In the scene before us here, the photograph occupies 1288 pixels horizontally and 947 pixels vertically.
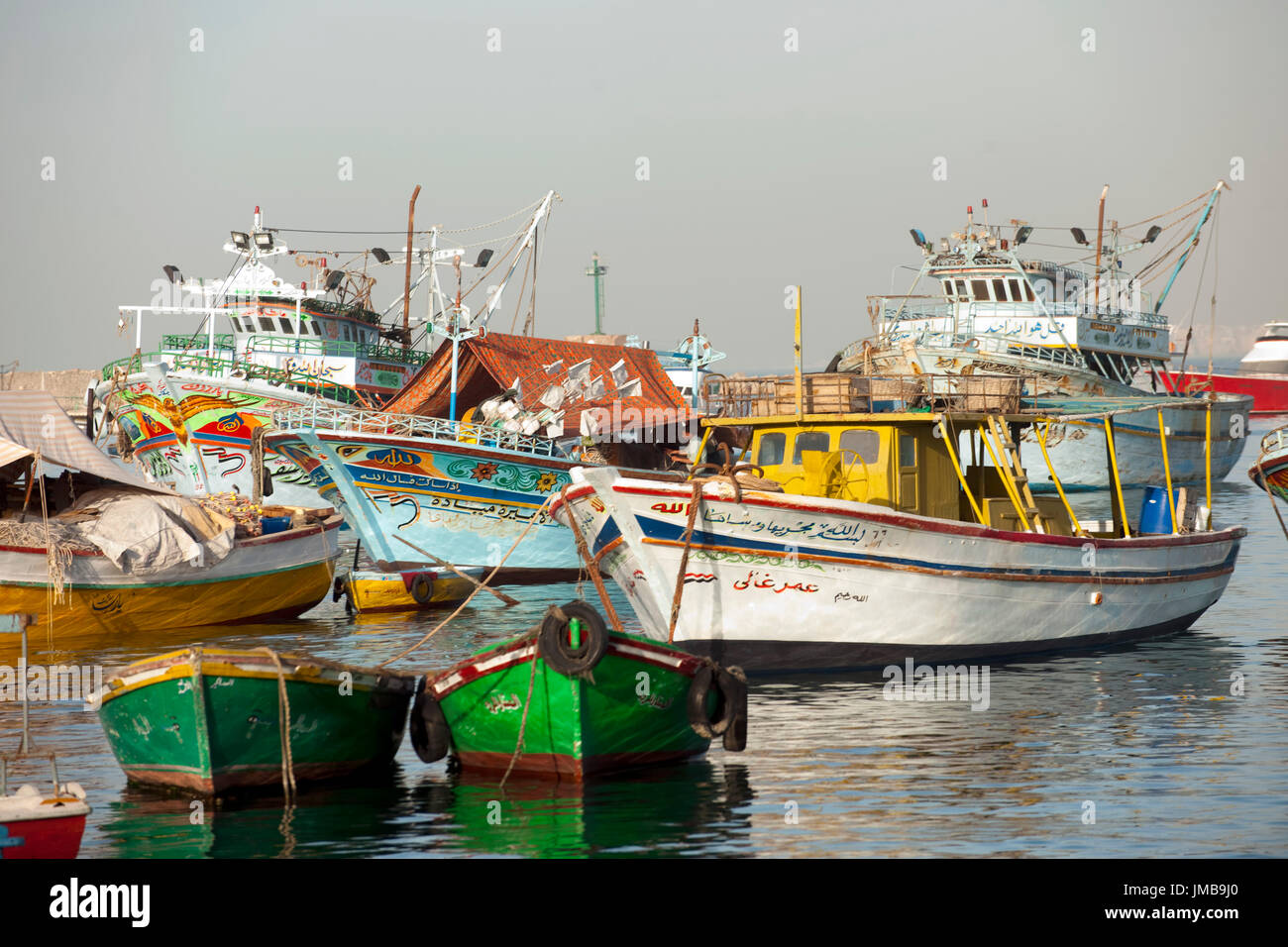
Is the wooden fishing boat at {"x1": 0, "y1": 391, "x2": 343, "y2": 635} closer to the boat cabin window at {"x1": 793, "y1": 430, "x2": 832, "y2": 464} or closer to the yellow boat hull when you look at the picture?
the yellow boat hull

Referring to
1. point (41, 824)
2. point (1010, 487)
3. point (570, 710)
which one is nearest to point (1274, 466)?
point (1010, 487)

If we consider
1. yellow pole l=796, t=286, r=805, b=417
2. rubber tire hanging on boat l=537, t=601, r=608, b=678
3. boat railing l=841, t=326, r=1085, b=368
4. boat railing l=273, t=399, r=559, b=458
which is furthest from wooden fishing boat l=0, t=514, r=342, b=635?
boat railing l=841, t=326, r=1085, b=368

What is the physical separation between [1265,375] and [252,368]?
83.0 metres

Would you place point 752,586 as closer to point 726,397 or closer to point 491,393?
point 726,397

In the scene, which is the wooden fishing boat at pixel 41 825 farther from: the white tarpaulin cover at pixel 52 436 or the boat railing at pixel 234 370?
the boat railing at pixel 234 370

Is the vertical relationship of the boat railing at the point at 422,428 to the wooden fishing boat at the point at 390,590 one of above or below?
above

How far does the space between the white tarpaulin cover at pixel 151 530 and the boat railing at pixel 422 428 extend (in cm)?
386

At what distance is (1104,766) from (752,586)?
15.8 ft

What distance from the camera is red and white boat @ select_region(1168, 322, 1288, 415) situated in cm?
9300

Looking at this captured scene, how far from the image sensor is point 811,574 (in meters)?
15.8

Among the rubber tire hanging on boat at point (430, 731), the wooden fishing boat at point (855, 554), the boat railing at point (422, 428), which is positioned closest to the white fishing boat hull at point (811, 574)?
the wooden fishing boat at point (855, 554)

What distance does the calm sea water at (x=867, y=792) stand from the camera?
10.0 metres

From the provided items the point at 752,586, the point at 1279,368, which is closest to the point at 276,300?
the point at 752,586

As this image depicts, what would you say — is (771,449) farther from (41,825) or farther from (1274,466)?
(1274,466)
